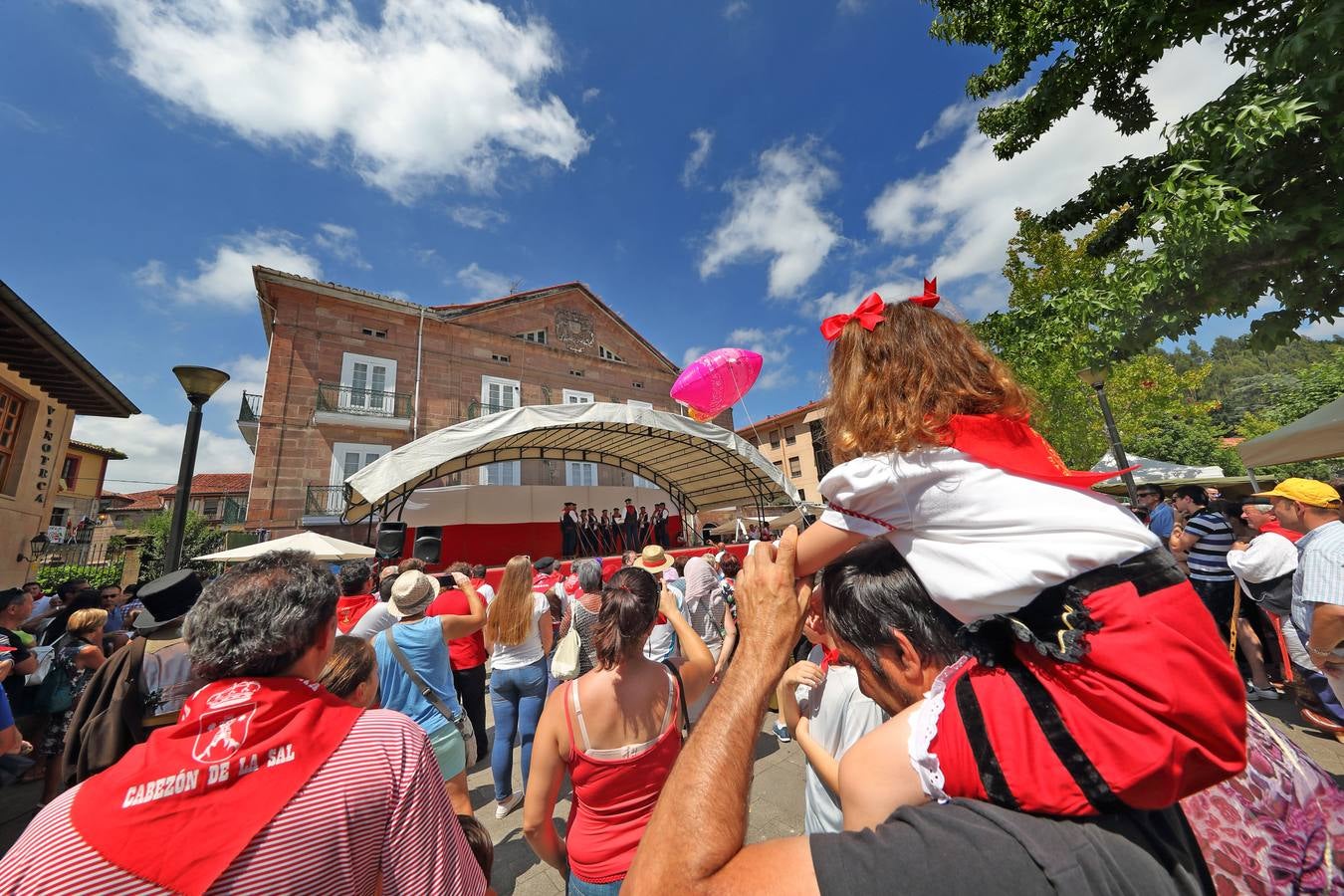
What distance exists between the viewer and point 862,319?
1345 mm

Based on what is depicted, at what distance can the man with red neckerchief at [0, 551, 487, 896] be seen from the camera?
3.65 feet

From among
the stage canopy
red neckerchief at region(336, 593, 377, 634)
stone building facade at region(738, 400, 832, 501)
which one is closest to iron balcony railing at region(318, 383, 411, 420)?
the stage canopy

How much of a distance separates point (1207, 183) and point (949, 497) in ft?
17.5

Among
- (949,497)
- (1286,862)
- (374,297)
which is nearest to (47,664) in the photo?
(949,497)

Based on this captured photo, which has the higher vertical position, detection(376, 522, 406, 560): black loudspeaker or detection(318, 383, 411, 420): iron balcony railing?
detection(318, 383, 411, 420): iron balcony railing

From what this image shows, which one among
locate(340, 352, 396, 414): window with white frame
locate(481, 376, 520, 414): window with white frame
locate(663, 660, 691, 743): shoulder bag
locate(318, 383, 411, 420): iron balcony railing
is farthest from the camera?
locate(481, 376, 520, 414): window with white frame

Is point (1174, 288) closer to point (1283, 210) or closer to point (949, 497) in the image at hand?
point (1283, 210)

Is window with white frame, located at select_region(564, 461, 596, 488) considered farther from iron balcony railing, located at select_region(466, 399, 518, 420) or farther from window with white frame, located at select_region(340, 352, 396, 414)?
window with white frame, located at select_region(340, 352, 396, 414)

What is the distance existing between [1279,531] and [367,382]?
20.6 m

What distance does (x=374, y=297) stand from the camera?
17.5 meters

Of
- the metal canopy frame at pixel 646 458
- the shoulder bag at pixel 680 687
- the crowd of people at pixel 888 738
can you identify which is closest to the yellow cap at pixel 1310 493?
the crowd of people at pixel 888 738

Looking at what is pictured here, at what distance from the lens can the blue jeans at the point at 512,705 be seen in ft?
13.4

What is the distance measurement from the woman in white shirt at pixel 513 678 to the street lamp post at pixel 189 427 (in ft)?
14.9

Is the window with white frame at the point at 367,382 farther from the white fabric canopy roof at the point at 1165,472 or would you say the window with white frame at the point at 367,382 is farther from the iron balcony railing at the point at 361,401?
the white fabric canopy roof at the point at 1165,472
